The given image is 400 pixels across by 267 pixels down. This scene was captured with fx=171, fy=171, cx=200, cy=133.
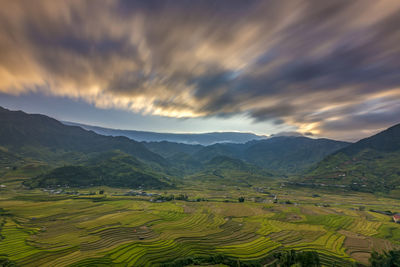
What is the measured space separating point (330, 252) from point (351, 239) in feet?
72.4

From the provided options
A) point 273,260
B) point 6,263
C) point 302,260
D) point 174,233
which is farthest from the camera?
point 174,233

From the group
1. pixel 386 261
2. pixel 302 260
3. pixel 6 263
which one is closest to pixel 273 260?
pixel 302 260

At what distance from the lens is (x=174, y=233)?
8144 cm

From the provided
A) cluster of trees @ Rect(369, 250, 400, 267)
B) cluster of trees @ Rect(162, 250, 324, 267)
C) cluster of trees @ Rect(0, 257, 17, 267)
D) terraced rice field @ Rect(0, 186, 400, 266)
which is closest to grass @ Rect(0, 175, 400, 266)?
terraced rice field @ Rect(0, 186, 400, 266)

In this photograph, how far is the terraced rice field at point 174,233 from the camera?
61.3m

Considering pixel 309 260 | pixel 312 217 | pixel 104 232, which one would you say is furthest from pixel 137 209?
pixel 312 217

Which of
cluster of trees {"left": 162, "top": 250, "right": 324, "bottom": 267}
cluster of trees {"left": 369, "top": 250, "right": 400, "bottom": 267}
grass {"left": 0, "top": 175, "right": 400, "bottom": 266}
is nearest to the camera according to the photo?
cluster of trees {"left": 162, "top": 250, "right": 324, "bottom": 267}

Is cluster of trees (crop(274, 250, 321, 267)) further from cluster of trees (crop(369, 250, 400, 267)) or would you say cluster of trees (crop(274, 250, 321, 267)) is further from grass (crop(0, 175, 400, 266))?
cluster of trees (crop(369, 250, 400, 267))

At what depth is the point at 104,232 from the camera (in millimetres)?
79812

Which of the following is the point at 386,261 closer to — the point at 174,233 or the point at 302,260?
the point at 302,260

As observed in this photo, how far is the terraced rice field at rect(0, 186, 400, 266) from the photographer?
6128 centimetres

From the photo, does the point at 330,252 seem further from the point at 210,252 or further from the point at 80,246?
the point at 80,246

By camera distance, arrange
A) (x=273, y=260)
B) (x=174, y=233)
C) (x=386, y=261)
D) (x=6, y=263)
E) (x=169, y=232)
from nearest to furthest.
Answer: (x=6, y=263), (x=386, y=261), (x=273, y=260), (x=174, y=233), (x=169, y=232)

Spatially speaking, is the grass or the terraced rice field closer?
the terraced rice field
